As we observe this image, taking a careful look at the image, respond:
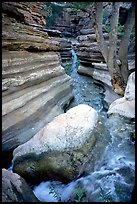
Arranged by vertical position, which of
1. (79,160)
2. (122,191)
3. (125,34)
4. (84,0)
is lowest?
(122,191)

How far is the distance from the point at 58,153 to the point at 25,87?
6.52ft

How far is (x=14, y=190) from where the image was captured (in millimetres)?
2859

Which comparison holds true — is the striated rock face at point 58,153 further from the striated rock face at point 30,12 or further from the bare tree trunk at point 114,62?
the bare tree trunk at point 114,62

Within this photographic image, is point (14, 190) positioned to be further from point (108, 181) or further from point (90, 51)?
point (90, 51)

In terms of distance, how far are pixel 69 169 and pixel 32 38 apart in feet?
12.9

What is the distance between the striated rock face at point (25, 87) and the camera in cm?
438

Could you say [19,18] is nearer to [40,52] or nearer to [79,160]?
[40,52]

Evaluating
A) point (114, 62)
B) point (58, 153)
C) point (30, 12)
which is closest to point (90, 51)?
point (30, 12)

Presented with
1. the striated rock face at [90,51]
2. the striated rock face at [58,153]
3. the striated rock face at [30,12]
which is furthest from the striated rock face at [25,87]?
the striated rock face at [90,51]

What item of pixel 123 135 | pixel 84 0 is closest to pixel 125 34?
pixel 84 0

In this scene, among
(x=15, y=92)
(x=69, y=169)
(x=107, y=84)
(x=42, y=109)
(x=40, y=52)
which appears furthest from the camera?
(x=107, y=84)

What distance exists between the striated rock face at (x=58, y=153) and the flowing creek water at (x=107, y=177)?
0.14 meters

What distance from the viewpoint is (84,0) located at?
628cm

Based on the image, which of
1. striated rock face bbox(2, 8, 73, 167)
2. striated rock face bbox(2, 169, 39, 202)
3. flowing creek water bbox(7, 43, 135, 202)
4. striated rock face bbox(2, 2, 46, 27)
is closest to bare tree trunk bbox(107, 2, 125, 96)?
striated rock face bbox(2, 8, 73, 167)
